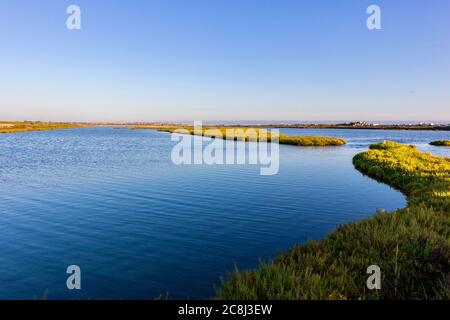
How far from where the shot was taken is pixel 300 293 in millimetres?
8258

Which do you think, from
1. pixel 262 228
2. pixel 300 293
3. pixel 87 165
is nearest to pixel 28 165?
pixel 87 165

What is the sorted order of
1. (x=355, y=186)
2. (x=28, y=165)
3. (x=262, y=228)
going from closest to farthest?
(x=262, y=228), (x=355, y=186), (x=28, y=165)

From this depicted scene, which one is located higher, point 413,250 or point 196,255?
point 413,250

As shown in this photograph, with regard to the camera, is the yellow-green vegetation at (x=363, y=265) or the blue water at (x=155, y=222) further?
the blue water at (x=155, y=222)

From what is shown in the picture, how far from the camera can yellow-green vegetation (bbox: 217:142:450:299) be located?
854cm

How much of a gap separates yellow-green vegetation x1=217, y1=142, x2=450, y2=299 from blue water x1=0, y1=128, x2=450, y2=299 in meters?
1.90

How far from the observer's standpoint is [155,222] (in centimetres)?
1719

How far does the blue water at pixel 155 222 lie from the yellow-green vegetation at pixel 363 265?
1.90 metres

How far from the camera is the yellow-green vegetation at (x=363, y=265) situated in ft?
28.0

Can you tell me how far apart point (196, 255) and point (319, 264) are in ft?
16.4

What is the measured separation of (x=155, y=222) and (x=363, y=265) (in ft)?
35.1

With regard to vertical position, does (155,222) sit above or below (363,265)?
below

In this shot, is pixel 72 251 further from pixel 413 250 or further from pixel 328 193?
pixel 328 193
